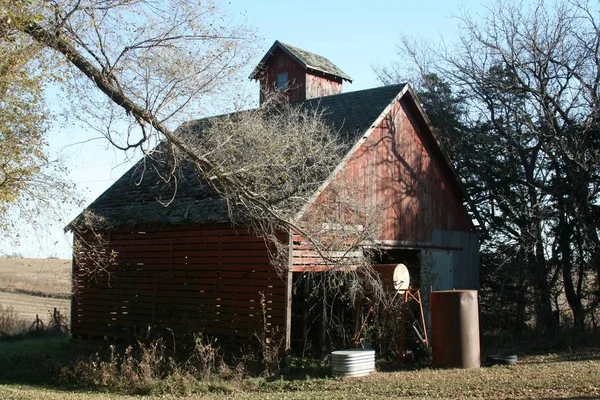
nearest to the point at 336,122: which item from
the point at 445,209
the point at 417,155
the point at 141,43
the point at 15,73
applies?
the point at 417,155

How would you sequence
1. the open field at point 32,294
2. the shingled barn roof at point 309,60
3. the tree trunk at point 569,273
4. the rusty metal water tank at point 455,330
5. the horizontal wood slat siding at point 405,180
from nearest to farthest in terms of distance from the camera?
1. the rusty metal water tank at point 455,330
2. the horizontal wood slat siding at point 405,180
3. the tree trunk at point 569,273
4. the shingled barn roof at point 309,60
5. the open field at point 32,294

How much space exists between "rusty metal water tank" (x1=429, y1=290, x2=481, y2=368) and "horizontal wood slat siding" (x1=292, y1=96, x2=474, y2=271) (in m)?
3.83

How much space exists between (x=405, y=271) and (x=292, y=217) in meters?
3.02

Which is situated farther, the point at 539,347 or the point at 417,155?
the point at 417,155

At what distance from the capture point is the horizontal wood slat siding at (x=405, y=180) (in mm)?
18812

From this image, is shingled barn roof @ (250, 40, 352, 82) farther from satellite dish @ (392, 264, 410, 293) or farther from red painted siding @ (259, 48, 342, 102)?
satellite dish @ (392, 264, 410, 293)

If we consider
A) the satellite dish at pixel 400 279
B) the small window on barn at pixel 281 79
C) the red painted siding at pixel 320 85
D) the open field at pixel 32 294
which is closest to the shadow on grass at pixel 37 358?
the open field at pixel 32 294

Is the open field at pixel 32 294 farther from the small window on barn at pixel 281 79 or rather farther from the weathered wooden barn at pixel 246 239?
the small window on barn at pixel 281 79

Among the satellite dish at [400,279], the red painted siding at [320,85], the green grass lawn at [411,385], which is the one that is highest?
the red painted siding at [320,85]

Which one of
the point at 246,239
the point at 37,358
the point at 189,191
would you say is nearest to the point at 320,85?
the point at 189,191

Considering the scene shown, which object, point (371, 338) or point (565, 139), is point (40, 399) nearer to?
point (371, 338)

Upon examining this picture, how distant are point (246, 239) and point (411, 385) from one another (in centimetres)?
572

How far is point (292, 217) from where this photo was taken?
15086mm

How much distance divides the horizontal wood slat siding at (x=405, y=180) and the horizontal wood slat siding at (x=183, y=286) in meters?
2.68
